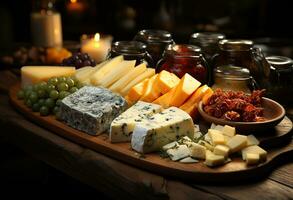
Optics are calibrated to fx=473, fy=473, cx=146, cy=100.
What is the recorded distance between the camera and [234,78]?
5.85ft

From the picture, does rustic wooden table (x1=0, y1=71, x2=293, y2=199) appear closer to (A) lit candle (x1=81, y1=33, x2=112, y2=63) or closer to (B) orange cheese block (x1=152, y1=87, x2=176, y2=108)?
(B) orange cheese block (x1=152, y1=87, x2=176, y2=108)

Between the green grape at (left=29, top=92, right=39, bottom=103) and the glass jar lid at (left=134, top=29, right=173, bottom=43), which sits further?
the glass jar lid at (left=134, top=29, right=173, bottom=43)

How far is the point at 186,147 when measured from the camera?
1455 millimetres

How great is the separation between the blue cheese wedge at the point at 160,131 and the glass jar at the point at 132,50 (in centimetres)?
57

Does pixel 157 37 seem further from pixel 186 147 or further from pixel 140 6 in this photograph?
pixel 140 6

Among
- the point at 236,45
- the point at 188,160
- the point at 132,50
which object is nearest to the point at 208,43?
the point at 236,45

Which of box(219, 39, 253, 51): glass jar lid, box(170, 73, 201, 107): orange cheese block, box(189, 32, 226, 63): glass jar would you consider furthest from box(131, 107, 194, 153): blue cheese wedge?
box(189, 32, 226, 63): glass jar

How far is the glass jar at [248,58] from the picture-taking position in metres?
1.94

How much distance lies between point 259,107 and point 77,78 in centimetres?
80

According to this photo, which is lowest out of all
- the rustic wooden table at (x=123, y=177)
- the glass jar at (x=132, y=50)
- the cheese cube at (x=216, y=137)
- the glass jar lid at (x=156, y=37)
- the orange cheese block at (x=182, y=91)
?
the rustic wooden table at (x=123, y=177)

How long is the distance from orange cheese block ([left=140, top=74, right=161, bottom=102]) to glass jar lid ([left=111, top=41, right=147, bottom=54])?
0.88 ft

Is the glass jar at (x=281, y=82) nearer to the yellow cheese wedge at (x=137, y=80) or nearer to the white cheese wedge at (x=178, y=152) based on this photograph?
the yellow cheese wedge at (x=137, y=80)

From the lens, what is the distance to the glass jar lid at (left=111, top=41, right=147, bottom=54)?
2083 millimetres

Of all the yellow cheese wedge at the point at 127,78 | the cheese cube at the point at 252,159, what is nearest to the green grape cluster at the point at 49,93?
the yellow cheese wedge at the point at 127,78
